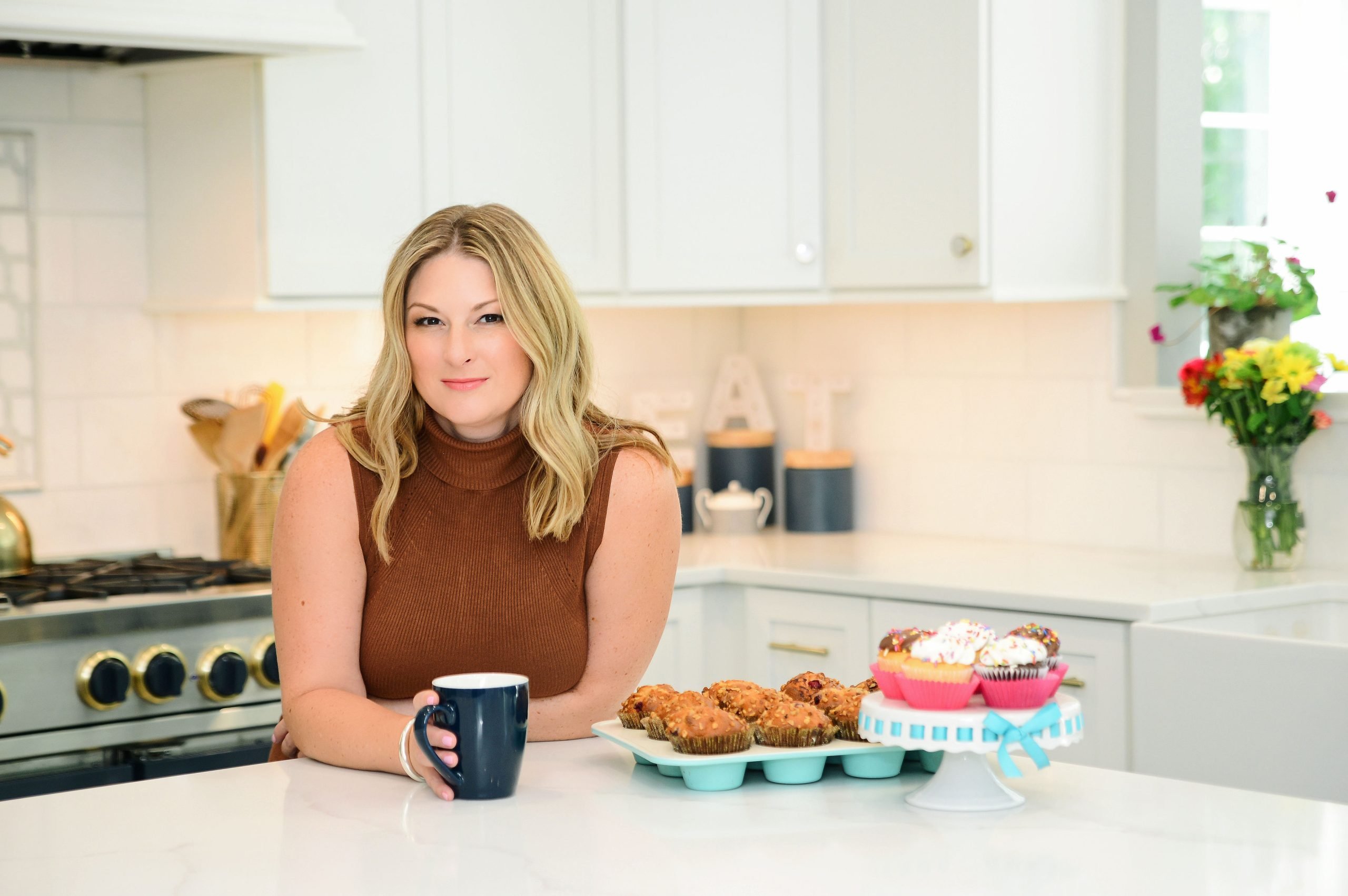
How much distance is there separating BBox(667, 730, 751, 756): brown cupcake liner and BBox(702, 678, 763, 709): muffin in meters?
0.06

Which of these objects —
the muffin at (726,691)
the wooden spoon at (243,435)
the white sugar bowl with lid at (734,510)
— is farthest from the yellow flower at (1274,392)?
the wooden spoon at (243,435)

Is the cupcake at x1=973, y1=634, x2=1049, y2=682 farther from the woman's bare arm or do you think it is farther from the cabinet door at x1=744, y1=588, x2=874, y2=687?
the cabinet door at x1=744, y1=588, x2=874, y2=687

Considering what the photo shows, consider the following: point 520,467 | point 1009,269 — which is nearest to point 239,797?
point 520,467

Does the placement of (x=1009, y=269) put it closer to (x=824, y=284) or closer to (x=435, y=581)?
(x=824, y=284)

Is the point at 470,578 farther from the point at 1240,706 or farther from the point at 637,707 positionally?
the point at 1240,706

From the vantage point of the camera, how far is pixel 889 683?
52.5 inches

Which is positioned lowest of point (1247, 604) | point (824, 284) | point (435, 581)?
point (1247, 604)

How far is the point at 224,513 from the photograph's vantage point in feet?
10.3

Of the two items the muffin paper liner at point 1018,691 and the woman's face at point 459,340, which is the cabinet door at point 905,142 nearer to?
the woman's face at point 459,340

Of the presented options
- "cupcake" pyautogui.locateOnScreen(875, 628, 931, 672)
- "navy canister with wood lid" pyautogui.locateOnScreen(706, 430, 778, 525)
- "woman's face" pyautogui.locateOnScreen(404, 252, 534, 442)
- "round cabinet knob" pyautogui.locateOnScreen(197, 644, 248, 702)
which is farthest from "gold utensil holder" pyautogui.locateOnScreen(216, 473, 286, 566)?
"cupcake" pyautogui.locateOnScreen(875, 628, 931, 672)

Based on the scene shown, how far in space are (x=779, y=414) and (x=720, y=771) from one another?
264 cm

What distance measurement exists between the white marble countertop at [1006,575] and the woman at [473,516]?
40.9 inches

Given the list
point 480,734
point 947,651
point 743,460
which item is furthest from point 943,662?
point 743,460

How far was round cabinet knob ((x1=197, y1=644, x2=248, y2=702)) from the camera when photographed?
2578mm
